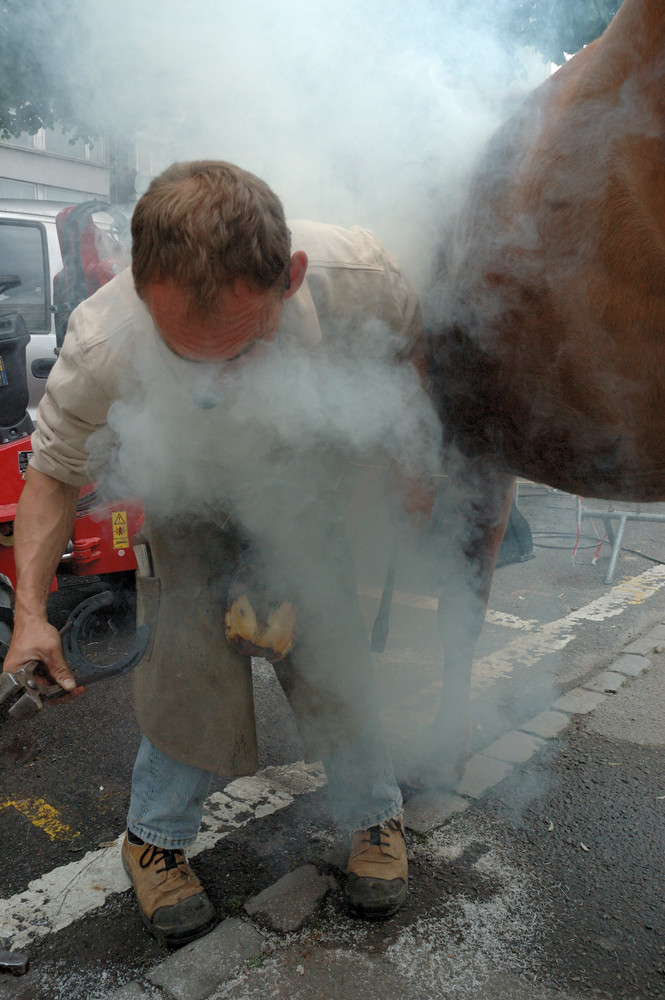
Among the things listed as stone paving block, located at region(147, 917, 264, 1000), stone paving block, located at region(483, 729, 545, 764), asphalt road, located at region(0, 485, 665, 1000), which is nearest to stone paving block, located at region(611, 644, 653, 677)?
asphalt road, located at region(0, 485, 665, 1000)

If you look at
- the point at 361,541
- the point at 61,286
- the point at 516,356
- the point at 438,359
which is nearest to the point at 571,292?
the point at 516,356

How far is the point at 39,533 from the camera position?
67.4 inches

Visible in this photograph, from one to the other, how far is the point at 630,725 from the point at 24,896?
2209 millimetres

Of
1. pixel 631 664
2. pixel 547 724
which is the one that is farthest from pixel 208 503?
pixel 631 664

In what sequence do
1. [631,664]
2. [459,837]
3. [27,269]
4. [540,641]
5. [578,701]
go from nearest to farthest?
[459,837], [578,701], [631,664], [540,641], [27,269]

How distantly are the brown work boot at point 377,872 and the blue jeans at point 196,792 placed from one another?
34 mm

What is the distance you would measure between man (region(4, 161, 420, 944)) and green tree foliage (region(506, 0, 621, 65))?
24.1 inches

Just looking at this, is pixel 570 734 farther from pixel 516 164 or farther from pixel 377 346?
pixel 516 164

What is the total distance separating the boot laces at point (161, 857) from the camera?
1882mm

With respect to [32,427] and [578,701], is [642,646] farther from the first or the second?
[32,427]

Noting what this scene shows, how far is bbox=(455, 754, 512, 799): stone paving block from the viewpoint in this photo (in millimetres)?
2463

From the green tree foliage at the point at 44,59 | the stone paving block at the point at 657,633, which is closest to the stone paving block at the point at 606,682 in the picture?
the stone paving block at the point at 657,633

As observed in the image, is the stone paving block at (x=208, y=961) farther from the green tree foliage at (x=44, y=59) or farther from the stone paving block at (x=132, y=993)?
the green tree foliage at (x=44, y=59)

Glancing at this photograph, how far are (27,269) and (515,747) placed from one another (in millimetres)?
3660
